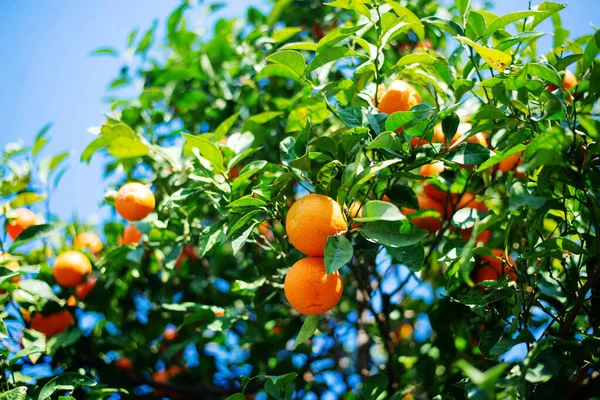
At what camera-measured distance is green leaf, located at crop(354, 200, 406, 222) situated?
4.00 feet

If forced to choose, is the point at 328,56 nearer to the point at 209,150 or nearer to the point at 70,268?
the point at 209,150

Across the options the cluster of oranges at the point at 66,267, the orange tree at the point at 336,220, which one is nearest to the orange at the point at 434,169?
the orange tree at the point at 336,220

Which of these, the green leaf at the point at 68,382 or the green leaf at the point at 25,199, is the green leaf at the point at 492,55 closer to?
the green leaf at the point at 68,382

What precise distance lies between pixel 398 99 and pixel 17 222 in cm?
171

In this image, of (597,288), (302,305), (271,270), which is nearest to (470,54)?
(597,288)

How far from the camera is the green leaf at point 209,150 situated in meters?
1.62

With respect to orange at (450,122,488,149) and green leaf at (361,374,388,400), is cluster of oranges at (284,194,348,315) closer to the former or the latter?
green leaf at (361,374,388,400)

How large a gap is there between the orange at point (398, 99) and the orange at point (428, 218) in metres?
0.36

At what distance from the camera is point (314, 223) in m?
1.36

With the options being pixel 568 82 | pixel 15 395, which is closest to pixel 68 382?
pixel 15 395

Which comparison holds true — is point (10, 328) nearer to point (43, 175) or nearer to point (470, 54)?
point (43, 175)

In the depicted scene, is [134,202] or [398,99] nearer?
[398,99]

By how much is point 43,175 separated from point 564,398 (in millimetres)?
2288

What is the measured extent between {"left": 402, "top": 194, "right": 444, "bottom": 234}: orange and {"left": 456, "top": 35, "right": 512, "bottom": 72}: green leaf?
0.58 metres
